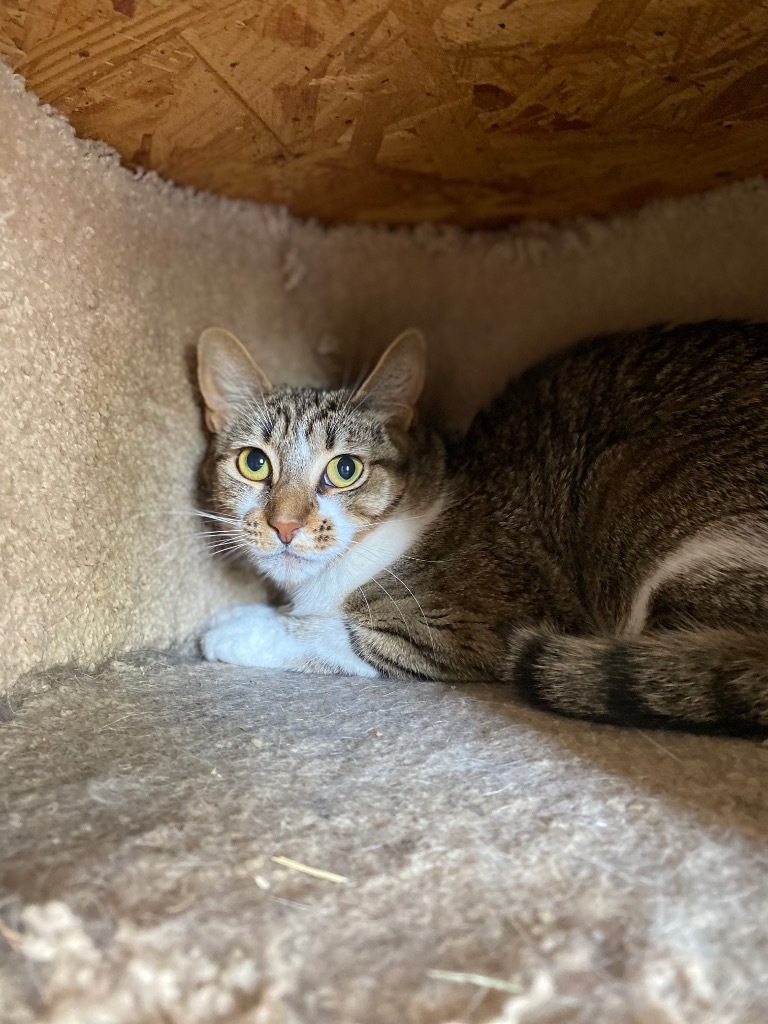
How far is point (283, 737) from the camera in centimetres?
127

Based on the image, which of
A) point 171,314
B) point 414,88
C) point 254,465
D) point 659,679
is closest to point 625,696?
point 659,679

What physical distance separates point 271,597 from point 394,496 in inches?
19.0

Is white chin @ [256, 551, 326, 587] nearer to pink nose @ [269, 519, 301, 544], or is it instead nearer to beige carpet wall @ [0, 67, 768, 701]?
pink nose @ [269, 519, 301, 544]

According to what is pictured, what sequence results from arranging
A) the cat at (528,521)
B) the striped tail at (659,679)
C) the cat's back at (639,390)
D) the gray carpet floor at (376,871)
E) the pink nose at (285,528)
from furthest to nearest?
1. the pink nose at (285,528)
2. the cat's back at (639,390)
3. the cat at (528,521)
4. the striped tail at (659,679)
5. the gray carpet floor at (376,871)

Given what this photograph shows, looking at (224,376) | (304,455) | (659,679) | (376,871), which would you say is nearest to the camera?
(376,871)

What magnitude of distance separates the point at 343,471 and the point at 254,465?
8.2 inches

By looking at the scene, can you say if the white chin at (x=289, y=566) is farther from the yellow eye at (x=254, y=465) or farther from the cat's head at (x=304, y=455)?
the yellow eye at (x=254, y=465)

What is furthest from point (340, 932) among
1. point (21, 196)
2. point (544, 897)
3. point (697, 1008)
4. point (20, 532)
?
point (21, 196)

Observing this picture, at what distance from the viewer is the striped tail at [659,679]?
1.22m

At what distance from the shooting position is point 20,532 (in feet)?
4.38

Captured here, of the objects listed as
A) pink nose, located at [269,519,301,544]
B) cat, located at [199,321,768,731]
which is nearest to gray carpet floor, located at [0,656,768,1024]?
cat, located at [199,321,768,731]

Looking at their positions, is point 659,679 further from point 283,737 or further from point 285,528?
point 285,528

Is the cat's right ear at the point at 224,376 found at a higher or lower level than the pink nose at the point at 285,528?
higher

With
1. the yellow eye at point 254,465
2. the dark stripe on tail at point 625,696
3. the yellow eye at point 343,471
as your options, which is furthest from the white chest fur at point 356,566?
the dark stripe on tail at point 625,696
